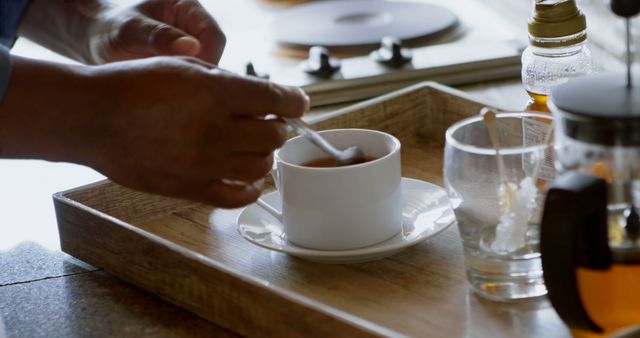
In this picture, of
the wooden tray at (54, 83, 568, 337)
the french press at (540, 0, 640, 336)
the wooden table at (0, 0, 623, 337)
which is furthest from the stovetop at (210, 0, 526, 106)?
the french press at (540, 0, 640, 336)

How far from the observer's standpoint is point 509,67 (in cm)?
150

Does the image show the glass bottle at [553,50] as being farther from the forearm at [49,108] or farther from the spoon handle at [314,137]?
the forearm at [49,108]

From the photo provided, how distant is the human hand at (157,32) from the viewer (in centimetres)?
107

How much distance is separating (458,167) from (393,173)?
0.12m

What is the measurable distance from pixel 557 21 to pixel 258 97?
29cm

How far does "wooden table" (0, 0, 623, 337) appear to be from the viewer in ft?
2.80

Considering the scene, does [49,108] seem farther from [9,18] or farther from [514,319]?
[9,18]

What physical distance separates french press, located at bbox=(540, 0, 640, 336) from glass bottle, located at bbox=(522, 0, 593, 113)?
0.19m

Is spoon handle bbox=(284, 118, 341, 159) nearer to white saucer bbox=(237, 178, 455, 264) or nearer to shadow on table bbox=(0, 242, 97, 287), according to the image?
white saucer bbox=(237, 178, 455, 264)

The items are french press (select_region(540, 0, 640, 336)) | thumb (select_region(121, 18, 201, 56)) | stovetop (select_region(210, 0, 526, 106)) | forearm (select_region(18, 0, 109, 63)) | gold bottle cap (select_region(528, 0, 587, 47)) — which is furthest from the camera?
stovetop (select_region(210, 0, 526, 106))

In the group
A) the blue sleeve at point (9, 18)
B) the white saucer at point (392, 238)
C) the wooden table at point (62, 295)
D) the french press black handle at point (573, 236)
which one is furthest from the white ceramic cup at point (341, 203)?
the blue sleeve at point (9, 18)

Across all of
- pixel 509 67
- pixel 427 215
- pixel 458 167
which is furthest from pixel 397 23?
pixel 458 167

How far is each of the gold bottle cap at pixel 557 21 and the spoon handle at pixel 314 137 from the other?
0.22 meters

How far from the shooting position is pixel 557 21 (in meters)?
0.92
